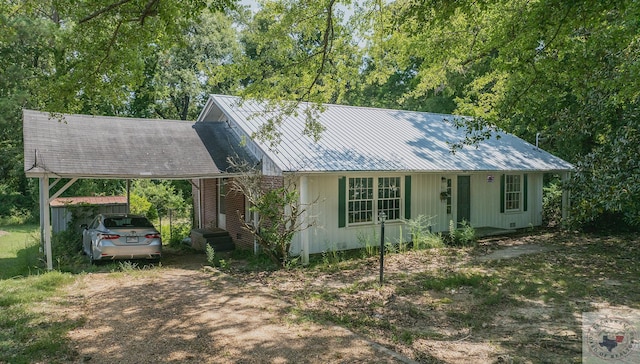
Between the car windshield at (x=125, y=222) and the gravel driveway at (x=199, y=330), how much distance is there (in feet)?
7.72

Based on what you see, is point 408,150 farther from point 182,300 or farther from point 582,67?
point 182,300

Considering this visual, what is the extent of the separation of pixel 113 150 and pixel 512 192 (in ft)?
47.6

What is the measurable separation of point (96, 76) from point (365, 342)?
7611 mm

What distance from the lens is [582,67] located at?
417 inches

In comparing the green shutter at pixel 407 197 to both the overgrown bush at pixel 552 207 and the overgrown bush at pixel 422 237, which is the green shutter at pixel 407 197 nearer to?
the overgrown bush at pixel 422 237

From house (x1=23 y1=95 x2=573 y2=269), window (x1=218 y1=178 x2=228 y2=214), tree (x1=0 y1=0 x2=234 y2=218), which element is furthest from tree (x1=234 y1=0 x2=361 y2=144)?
window (x1=218 y1=178 x2=228 y2=214)

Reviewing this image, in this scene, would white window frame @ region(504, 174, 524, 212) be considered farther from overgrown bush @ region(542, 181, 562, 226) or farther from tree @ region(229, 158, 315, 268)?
tree @ region(229, 158, 315, 268)

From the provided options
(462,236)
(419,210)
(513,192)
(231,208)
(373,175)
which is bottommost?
(462,236)

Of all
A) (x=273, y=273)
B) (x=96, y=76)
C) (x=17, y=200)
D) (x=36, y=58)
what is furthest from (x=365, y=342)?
(x=36, y=58)

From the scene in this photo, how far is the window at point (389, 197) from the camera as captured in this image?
14023 mm

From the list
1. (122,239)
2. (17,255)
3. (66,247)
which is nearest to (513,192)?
(122,239)

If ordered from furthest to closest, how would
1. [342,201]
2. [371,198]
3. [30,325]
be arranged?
1. [371,198]
2. [342,201]
3. [30,325]

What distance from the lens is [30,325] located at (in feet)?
21.6

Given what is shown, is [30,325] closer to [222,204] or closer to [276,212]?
[276,212]
